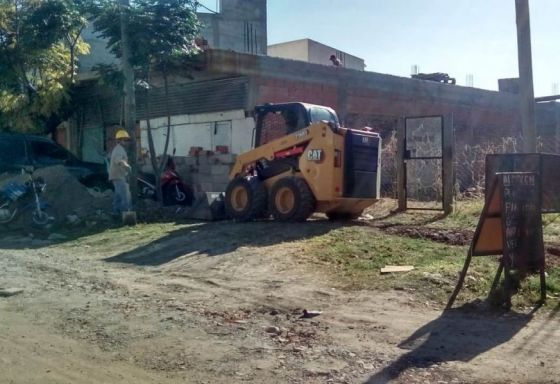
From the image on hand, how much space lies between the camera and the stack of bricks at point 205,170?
18.5m

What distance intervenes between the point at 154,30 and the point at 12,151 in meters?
4.61

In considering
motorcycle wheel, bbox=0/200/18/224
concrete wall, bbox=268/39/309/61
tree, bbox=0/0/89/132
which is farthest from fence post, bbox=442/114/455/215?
concrete wall, bbox=268/39/309/61

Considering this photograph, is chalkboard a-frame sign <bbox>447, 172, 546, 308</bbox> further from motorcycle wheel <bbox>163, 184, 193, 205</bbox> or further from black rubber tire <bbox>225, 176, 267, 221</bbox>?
motorcycle wheel <bbox>163, 184, 193, 205</bbox>

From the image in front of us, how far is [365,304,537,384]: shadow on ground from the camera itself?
5895mm

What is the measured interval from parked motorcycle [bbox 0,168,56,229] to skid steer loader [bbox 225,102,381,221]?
4004 mm

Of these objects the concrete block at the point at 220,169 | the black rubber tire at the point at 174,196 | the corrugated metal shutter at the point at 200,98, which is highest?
the corrugated metal shutter at the point at 200,98

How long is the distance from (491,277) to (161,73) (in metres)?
12.2

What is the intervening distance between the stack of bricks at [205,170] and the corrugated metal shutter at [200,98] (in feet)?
4.58

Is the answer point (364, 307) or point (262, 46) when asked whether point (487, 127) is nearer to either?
point (262, 46)

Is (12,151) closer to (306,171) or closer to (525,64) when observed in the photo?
(306,171)

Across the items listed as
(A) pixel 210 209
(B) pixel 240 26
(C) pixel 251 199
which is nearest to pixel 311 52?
(B) pixel 240 26

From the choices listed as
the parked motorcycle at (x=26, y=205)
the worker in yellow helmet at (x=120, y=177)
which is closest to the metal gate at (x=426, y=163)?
the worker in yellow helmet at (x=120, y=177)

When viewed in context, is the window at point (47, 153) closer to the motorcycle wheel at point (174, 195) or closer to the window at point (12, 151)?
the window at point (12, 151)

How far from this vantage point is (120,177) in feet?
50.2
